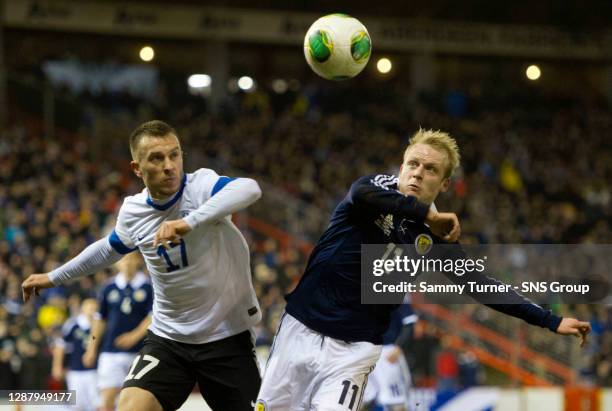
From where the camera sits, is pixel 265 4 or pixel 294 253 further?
pixel 265 4

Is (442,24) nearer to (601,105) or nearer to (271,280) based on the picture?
(601,105)

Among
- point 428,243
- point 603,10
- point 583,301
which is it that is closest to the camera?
point 428,243

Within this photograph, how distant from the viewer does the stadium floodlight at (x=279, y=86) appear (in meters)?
25.9

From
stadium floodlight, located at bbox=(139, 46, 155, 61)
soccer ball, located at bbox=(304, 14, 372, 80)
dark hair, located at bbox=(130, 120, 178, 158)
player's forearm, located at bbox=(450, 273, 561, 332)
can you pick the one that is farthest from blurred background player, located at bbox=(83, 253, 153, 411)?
stadium floodlight, located at bbox=(139, 46, 155, 61)

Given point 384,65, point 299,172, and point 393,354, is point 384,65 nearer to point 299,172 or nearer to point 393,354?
point 299,172

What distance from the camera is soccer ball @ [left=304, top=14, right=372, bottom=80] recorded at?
643 centimetres

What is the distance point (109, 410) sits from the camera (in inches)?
378

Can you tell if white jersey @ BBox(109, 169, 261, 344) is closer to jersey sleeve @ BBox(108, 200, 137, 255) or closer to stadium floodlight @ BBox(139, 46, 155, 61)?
jersey sleeve @ BBox(108, 200, 137, 255)

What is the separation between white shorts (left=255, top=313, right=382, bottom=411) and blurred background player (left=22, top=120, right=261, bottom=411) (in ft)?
1.03

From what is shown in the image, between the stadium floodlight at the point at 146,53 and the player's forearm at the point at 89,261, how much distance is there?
2125 centimetres

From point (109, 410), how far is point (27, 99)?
12.8 meters

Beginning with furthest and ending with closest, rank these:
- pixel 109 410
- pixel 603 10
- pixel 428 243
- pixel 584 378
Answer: pixel 603 10 < pixel 584 378 < pixel 109 410 < pixel 428 243

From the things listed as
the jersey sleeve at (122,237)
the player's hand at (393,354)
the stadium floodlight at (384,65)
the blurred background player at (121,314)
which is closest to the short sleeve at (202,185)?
the jersey sleeve at (122,237)

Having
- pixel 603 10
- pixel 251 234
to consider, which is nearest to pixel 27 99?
pixel 251 234
